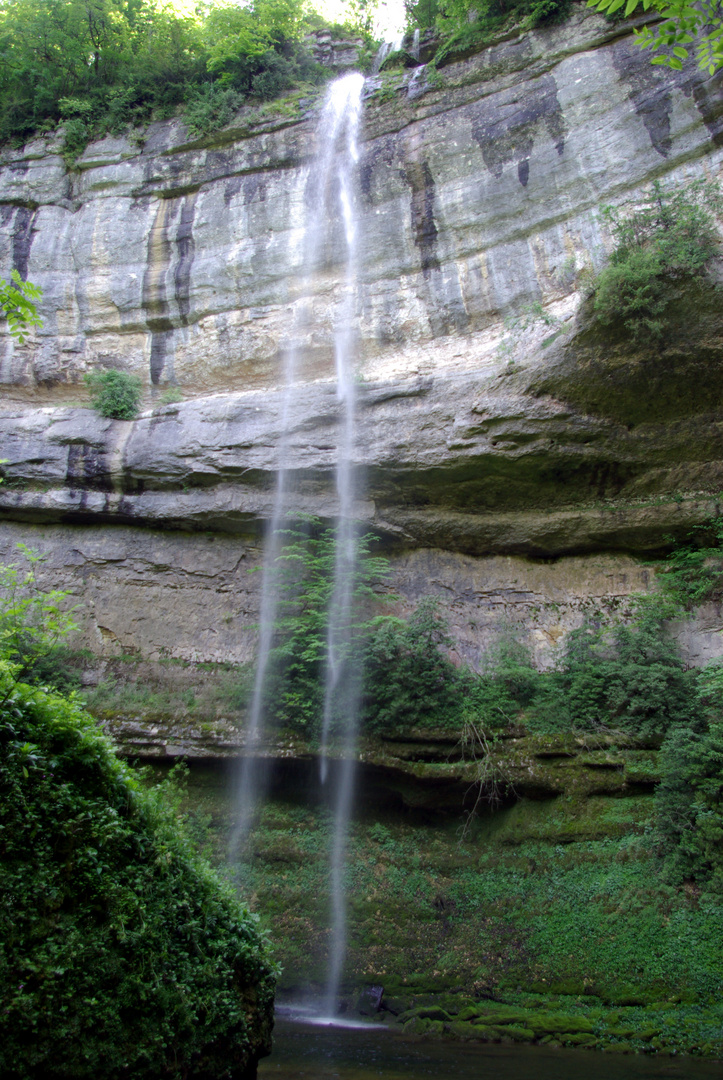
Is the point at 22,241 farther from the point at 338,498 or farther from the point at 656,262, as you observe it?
the point at 656,262

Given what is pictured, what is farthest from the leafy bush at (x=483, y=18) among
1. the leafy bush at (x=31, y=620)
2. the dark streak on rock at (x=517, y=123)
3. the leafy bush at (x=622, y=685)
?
the leafy bush at (x=31, y=620)

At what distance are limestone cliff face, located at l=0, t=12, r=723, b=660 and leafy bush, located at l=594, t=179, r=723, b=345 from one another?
1.37ft

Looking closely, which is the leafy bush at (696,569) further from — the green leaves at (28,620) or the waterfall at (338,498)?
the green leaves at (28,620)

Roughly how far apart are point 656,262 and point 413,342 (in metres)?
5.18

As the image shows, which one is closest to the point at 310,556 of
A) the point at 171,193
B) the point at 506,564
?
the point at 506,564

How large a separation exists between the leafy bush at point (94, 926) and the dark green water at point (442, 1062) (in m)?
1.86

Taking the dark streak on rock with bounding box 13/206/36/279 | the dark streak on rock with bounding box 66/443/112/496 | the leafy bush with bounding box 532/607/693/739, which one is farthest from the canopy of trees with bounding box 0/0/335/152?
the leafy bush with bounding box 532/607/693/739

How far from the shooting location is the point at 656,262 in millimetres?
9812

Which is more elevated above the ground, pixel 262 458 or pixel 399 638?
pixel 262 458

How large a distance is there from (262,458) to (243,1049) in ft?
32.8

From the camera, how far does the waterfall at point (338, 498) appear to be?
34.4 ft

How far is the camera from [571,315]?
11.2m

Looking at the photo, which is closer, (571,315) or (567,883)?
(567,883)

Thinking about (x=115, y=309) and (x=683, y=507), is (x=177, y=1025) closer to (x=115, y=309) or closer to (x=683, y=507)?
(x=683, y=507)
